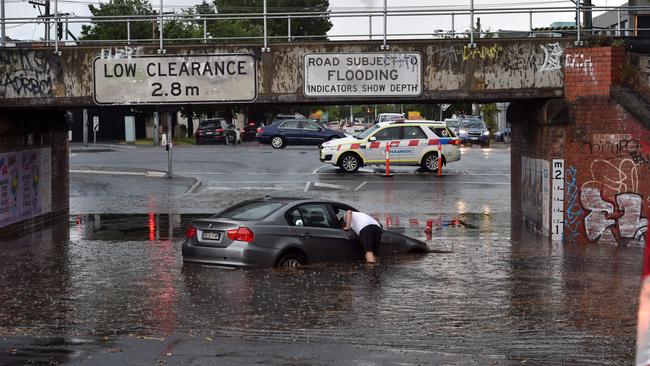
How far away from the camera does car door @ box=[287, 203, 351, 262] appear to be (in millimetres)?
15547

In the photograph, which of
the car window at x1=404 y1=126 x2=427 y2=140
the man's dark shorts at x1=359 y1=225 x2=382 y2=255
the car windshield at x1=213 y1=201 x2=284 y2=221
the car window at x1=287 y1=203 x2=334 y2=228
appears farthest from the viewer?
the car window at x1=404 y1=126 x2=427 y2=140

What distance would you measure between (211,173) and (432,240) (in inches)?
682

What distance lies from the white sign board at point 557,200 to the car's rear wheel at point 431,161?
16.8m

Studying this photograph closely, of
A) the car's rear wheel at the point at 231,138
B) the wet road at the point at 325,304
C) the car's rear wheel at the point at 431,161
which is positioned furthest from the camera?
the car's rear wheel at the point at 231,138

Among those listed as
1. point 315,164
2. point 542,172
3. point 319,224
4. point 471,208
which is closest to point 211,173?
point 315,164

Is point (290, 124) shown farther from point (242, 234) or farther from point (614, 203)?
point (242, 234)

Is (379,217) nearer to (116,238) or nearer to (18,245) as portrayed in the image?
(116,238)

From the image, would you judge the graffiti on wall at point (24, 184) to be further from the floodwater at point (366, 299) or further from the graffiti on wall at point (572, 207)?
the graffiti on wall at point (572, 207)

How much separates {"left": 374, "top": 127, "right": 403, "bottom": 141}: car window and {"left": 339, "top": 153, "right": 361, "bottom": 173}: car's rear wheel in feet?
3.77

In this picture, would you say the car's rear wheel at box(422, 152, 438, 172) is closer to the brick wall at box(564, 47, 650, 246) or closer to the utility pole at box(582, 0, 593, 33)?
the utility pole at box(582, 0, 593, 33)

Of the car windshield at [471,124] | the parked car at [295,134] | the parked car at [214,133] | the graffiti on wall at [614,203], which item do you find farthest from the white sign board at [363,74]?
the car windshield at [471,124]

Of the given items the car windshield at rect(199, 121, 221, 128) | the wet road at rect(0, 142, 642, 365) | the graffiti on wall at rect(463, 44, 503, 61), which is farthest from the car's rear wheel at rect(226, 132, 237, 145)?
the graffiti on wall at rect(463, 44, 503, 61)

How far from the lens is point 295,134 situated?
49.4 meters

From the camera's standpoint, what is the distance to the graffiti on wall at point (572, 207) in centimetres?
2002
